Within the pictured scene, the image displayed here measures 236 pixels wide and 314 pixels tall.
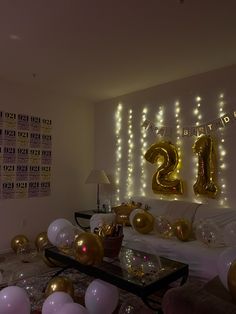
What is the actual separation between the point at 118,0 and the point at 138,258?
2.13m

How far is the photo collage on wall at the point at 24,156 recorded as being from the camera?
3.89 m

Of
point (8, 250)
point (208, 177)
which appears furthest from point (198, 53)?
point (8, 250)

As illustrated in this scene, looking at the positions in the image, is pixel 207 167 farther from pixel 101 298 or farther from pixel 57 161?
pixel 57 161

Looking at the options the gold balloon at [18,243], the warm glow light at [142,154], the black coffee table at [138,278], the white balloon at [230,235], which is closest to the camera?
the black coffee table at [138,278]

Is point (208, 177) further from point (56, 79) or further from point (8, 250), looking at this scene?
point (8, 250)

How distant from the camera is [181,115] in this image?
149 inches

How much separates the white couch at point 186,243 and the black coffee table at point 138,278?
25cm

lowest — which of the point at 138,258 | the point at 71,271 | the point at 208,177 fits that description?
the point at 71,271

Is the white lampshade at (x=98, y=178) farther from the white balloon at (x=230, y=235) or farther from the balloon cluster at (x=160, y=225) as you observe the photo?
the white balloon at (x=230, y=235)

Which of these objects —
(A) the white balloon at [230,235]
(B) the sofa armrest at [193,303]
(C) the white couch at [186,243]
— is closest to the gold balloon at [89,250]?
(C) the white couch at [186,243]

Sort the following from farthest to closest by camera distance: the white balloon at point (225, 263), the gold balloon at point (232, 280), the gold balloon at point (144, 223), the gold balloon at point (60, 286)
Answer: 1. the gold balloon at point (144, 223)
2. the gold balloon at point (60, 286)
3. the white balloon at point (225, 263)
4. the gold balloon at point (232, 280)

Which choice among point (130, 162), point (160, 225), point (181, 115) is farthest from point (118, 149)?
point (160, 225)

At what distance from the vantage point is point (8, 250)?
388 centimetres

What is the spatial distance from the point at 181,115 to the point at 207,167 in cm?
83
